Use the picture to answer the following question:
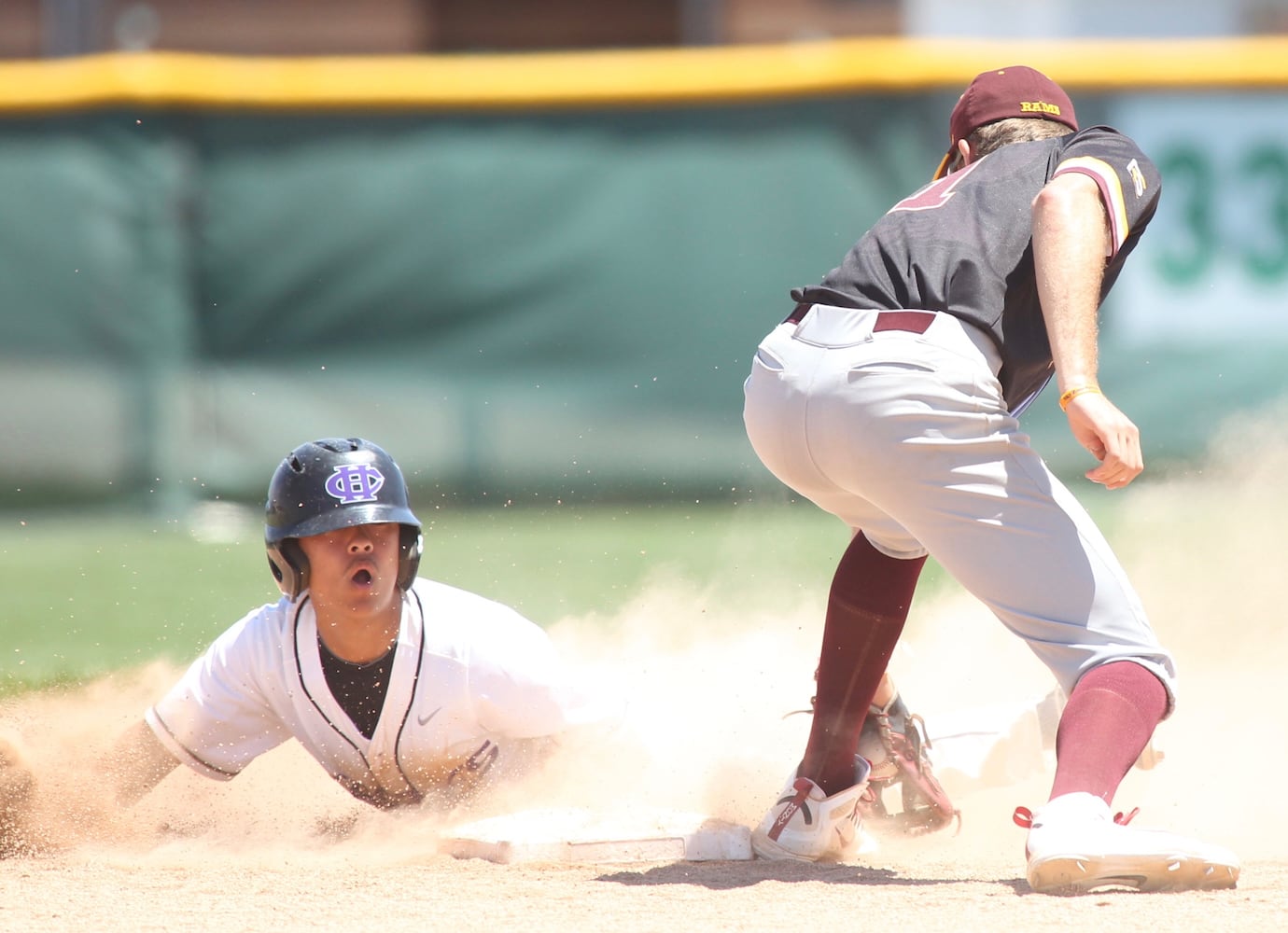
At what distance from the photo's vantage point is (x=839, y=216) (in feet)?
27.5

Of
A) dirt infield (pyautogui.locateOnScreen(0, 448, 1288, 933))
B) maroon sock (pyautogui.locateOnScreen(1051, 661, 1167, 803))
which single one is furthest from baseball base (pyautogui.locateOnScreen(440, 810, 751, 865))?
maroon sock (pyautogui.locateOnScreen(1051, 661, 1167, 803))

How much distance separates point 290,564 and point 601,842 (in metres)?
0.88

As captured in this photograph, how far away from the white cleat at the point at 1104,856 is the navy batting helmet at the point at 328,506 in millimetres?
1456

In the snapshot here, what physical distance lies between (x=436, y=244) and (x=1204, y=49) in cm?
423

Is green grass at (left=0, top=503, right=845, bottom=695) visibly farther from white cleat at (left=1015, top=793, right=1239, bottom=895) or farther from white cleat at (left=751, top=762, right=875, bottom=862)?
white cleat at (left=1015, top=793, right=1239, bottom=895)

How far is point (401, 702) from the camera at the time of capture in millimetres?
3289

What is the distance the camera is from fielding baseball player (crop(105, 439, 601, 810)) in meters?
3.30

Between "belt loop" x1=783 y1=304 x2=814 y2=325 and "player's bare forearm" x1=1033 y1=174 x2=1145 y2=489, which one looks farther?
"belt loop" x1=783 y1=304 x2=814 y2=325

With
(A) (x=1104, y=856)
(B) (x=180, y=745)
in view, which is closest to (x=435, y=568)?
(B) (x=180, y=745)

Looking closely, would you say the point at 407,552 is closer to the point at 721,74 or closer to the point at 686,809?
the point at 686,809

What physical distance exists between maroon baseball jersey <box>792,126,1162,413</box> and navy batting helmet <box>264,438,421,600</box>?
40.5 inches

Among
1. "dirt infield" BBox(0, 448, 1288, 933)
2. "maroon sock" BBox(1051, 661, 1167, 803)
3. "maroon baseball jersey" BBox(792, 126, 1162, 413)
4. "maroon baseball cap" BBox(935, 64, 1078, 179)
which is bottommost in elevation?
"dirt infield" BBox(0, 448, 1288, 933)

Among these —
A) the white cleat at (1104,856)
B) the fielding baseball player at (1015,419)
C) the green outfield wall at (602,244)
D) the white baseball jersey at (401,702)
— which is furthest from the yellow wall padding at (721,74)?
the white cleat at (1104,856)

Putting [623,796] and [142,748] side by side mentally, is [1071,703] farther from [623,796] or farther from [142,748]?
[142,748]
